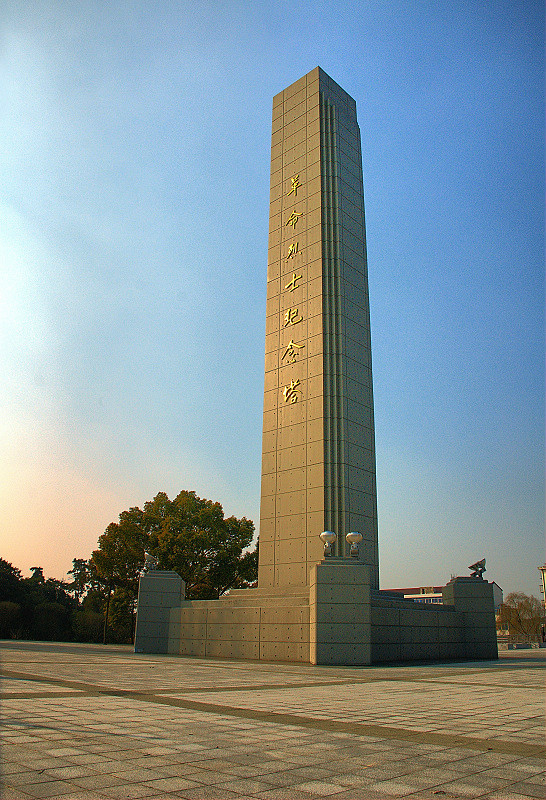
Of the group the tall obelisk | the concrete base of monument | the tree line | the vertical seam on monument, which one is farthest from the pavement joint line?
the tree line

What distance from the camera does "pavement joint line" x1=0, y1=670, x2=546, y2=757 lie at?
7.17m

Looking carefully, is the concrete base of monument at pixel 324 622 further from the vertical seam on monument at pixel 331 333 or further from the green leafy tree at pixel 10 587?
the green leafy tree at pixel 10 587

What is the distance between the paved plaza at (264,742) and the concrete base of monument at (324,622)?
10.9 metres

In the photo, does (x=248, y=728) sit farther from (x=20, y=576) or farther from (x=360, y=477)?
(x=20, y=576)

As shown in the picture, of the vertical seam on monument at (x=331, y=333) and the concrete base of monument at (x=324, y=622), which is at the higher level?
the vertical seam on monument at (x=331, y=333)

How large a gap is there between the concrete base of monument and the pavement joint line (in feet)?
44.3

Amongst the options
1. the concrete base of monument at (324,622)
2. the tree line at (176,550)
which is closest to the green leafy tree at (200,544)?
the tree line at (176,550)

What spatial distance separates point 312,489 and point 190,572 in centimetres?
2056

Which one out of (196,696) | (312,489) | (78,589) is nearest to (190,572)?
(312,489)

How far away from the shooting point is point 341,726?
27.4 feet

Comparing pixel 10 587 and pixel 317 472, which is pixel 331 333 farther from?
pixel 10 587

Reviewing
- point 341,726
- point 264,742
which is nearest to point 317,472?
point 341,726

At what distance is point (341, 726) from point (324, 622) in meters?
16.0

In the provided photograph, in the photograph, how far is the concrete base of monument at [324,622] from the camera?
23.9 metres
